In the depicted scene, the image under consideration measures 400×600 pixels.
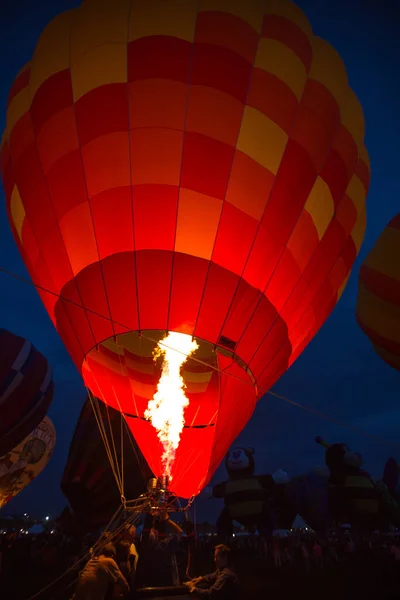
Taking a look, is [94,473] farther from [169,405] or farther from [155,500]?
[155,500]

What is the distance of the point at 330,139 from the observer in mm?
4379

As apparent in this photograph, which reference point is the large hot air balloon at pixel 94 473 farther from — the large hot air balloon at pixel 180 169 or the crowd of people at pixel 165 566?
the large hot air balloon at pixel 180 169

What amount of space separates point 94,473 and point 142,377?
727 centimetres

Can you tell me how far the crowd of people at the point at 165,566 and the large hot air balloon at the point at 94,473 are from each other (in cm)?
147

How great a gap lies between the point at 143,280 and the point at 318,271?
2191 mm

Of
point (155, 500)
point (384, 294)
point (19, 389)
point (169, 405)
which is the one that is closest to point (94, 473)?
point (19, 389)

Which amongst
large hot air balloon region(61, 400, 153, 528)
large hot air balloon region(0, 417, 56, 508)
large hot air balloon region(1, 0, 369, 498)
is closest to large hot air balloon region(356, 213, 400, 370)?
large hot air balloon region(1, 0, 369, 498)

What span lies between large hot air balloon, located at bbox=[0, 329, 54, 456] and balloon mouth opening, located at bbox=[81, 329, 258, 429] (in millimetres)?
6741

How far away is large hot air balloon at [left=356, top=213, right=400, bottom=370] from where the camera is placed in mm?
7566

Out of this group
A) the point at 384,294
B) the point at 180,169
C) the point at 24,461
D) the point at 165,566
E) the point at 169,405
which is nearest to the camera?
the point at 165,566

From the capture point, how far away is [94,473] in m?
10.5

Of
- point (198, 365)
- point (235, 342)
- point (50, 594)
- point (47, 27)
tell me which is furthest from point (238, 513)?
point (47, 27)

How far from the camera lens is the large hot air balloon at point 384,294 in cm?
757

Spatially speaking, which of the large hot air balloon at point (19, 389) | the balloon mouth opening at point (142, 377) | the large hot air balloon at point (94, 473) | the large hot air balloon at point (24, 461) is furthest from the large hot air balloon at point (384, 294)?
the large hot air balloon at point (24, 461)
